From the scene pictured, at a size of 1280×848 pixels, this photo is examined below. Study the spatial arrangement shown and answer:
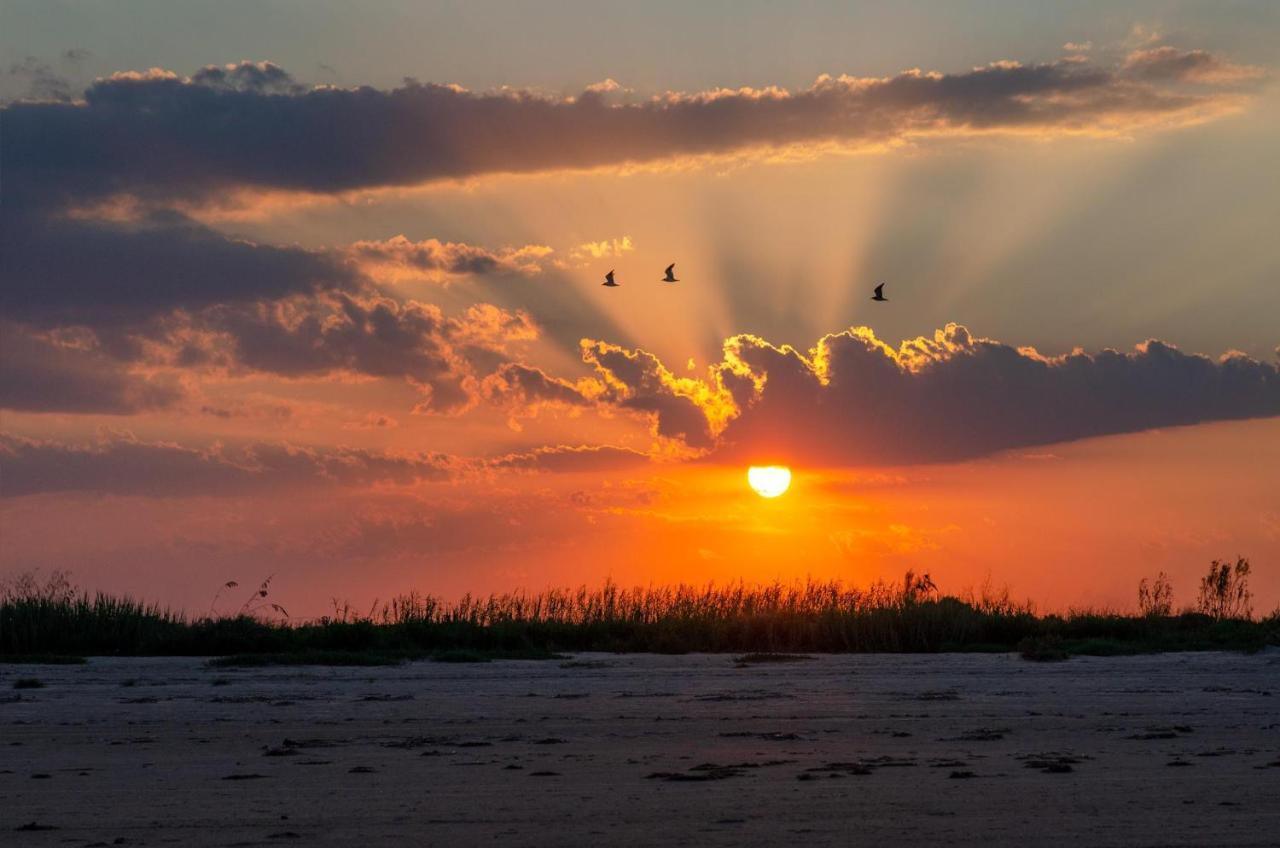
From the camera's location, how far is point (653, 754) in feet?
49.8

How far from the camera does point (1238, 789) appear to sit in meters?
12.8

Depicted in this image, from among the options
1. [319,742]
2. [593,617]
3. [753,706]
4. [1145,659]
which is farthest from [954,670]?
[319,742]

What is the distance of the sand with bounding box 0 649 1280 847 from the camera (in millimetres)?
11664

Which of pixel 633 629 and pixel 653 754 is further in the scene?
pixel 633 629

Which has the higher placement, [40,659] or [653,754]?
[40,659]

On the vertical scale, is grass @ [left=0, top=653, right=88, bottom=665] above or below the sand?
above

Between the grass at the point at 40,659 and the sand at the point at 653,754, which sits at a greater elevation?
the grass at the point at 40,659

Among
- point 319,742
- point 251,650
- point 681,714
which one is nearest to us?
point 319,742

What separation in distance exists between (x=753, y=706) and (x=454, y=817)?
286 inches

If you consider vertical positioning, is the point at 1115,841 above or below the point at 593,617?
below

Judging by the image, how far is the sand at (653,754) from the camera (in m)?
11.7

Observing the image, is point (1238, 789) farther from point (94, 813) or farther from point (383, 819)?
point (94, 813)

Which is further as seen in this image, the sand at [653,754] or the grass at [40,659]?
the grass at [40,659]

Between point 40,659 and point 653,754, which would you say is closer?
point 653,754
